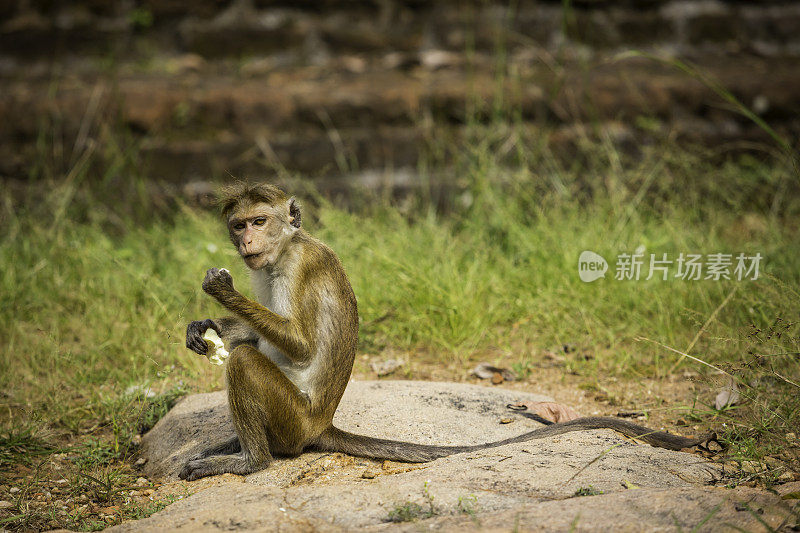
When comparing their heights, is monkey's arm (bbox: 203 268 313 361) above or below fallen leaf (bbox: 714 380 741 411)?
above

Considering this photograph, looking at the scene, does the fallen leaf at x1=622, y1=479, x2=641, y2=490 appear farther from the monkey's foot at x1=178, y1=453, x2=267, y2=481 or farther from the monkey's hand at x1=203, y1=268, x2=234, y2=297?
the monkey's hand at x1=203, y1=268, x2=234, y2=297

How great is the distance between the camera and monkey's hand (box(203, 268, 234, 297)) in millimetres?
3254

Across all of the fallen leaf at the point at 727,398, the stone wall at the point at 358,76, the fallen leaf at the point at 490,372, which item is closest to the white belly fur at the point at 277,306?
the fallen leaf at the point at 490,372

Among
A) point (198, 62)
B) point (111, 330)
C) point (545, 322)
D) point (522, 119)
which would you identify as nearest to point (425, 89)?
point (522, 119)

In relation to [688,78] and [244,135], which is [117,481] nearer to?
[244,135]

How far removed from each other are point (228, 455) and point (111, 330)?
1816mm

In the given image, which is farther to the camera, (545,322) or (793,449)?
(545,322)

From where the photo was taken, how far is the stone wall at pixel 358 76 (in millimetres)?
6723

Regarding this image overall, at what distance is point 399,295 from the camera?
512 cm

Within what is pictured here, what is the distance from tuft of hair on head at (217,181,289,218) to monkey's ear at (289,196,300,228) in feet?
0.13

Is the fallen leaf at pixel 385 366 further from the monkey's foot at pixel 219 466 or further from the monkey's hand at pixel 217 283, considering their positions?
the monkey's hand at pixel 217 283

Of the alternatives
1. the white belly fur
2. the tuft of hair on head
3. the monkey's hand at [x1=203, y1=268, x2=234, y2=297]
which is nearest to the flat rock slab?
the white belly fur

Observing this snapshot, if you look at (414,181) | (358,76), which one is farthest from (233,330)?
(358,76)

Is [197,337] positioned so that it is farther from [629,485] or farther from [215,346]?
[629,485]
